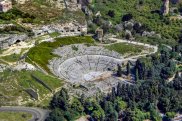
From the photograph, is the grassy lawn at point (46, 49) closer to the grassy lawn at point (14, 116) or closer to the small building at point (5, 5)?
the small building at point (5, 5)

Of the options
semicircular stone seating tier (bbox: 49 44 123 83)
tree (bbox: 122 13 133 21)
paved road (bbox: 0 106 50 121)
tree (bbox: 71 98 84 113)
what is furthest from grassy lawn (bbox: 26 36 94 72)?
tree (bbox: 122 13 133 21)

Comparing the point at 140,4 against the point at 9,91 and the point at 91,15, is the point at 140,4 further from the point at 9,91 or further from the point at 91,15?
the point at 9,91

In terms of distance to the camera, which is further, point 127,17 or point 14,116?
point 127,17

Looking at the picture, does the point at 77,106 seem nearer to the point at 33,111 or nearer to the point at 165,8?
the point at 33,111

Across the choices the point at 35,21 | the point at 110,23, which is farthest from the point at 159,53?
the point at 35,21

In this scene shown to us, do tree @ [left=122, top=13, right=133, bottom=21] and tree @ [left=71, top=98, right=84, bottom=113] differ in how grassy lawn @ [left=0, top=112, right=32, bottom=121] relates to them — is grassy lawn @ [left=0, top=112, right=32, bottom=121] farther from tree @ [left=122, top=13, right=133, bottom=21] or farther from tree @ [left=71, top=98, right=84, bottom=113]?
tree @ [left=122, top=13, right=133, bottom=21]

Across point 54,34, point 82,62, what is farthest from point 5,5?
point 82,62

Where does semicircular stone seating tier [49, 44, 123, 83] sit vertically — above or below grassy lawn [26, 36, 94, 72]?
below
